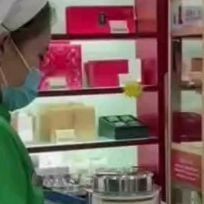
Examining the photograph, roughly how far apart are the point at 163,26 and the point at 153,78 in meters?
0.30

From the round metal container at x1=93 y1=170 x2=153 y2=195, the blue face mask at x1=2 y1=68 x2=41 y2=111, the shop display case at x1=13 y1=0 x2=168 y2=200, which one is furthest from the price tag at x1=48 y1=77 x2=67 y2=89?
the blue face mask at x1=2 y1=68 x2=41 y2=111

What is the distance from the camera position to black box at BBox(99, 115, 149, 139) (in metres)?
3.29

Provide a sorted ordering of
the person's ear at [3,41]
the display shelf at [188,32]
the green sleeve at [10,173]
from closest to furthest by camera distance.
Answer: the green sleeve at [10,173] → the person's ear at [3,41] → the display shelf at [188,32]

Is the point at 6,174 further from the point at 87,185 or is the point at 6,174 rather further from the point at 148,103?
the point at 148,103

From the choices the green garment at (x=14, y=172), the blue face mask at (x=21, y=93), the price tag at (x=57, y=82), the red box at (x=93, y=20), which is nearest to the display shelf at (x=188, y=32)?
the red box at (x=93, y=20)

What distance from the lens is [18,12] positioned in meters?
1.51

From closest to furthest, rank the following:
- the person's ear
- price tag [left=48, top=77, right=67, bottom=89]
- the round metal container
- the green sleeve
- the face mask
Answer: the green sleeve → the person's ear → the face mask → the round metal container → price tag [left=48, top=77, right=67, bottom=89]

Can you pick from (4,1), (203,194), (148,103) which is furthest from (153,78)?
(4,1)

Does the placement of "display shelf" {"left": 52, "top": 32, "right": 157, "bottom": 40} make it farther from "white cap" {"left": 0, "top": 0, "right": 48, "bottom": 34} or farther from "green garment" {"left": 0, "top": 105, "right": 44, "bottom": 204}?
"green garment" {"left": 0, "top": 105, "right": 44, "bottom": 204}

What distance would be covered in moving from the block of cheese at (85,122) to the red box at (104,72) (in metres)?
0.15

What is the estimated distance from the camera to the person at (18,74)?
1372 mm

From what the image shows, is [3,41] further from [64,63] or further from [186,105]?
[186,105]

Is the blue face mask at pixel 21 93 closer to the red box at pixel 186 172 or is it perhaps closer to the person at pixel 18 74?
the person at pixel 18 74

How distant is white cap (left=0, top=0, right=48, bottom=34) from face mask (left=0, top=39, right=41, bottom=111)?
0.32 feet
